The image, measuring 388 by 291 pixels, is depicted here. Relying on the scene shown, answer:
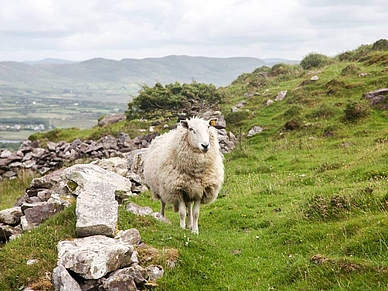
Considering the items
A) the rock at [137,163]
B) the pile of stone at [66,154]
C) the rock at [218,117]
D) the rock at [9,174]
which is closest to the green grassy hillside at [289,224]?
the rock at [137,163]

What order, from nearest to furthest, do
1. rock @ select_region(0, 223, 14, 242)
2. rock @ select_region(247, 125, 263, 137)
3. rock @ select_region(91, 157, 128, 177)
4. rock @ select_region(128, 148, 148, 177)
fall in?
1. rock @ select_region(0, 223, 14, 242)
2. rock @ select_region(91, 157, 128, 177)
3. rock @ select_region(128, 148, 148, 177)
4. rock @ select_region(247, 125, 263, 137)

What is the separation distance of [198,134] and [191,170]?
109 centimetres

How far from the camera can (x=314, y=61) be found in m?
49.7

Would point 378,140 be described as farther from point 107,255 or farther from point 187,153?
point 107,255

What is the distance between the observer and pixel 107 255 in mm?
7777

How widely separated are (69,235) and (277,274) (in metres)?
4.49

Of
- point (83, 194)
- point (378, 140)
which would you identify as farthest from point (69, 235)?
point (378, 140)

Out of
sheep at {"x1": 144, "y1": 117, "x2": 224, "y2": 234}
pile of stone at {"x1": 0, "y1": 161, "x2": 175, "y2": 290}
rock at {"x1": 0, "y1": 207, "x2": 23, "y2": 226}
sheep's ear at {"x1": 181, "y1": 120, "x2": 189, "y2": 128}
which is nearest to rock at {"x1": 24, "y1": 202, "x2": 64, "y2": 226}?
pile of stone at {"x1": 0, "y1": 161, "x2": 175, "y2": 290}

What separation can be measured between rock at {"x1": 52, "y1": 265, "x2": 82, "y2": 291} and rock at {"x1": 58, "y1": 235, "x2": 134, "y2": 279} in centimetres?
19

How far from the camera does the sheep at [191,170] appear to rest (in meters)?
12.2

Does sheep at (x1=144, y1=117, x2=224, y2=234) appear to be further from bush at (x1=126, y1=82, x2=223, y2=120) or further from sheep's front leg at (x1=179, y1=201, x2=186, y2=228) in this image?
bush at (x1=126, y1=82, x2=223, y2=120)

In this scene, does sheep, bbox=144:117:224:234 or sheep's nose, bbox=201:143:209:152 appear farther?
sheep, bbox=144:117:224:234

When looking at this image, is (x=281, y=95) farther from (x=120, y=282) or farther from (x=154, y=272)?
(x=120, y=282)

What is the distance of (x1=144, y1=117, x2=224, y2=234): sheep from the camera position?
40.1ft
